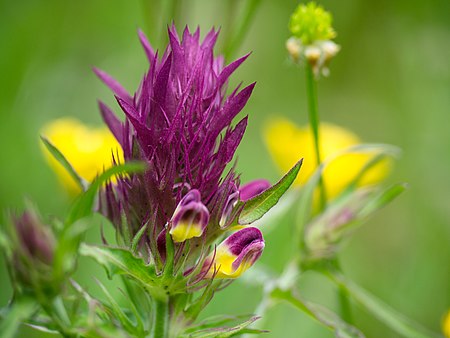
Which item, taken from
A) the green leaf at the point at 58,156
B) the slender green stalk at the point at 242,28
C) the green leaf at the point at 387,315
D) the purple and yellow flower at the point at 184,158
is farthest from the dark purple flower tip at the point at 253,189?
the slender green stalk at the point at 242,28

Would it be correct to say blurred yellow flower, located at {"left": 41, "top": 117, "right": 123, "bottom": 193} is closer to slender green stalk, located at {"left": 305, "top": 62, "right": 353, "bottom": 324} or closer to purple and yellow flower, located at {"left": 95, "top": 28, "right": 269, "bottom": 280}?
slender green stalk, located at {"left": 305, "top": 62, "right": 353, "bottom": 324}

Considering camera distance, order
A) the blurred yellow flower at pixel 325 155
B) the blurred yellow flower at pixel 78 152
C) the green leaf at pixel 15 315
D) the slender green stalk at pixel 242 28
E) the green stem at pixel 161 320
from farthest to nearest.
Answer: the blurred yellow flower at pixel 325 155 → the blurred yellow flower at pixel 78 152 → the slender green stalk at pixel 242 28 → the green stem at pixel 161 320 → the green leaf at pixel 15 315

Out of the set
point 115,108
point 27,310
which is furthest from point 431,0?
point 27,310

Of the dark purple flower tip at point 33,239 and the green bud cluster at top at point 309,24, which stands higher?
the green bud cluster at top at point 309,24

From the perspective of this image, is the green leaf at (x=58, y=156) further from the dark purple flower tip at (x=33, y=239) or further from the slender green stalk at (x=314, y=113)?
the slender green stalk at (x=314, y=113)

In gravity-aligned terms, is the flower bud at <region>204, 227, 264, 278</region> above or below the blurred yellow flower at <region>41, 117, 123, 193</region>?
below

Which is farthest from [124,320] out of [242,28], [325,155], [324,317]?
[325,155]

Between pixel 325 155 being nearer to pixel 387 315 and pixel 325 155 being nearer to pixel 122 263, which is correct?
pixel 387 315

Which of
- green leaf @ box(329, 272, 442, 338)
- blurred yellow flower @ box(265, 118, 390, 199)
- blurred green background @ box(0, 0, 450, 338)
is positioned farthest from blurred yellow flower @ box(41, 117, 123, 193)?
green leaf @ box(329, 272, 442, 338)

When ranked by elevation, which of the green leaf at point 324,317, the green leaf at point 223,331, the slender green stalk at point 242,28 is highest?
the slender green stalk at point 242,28
